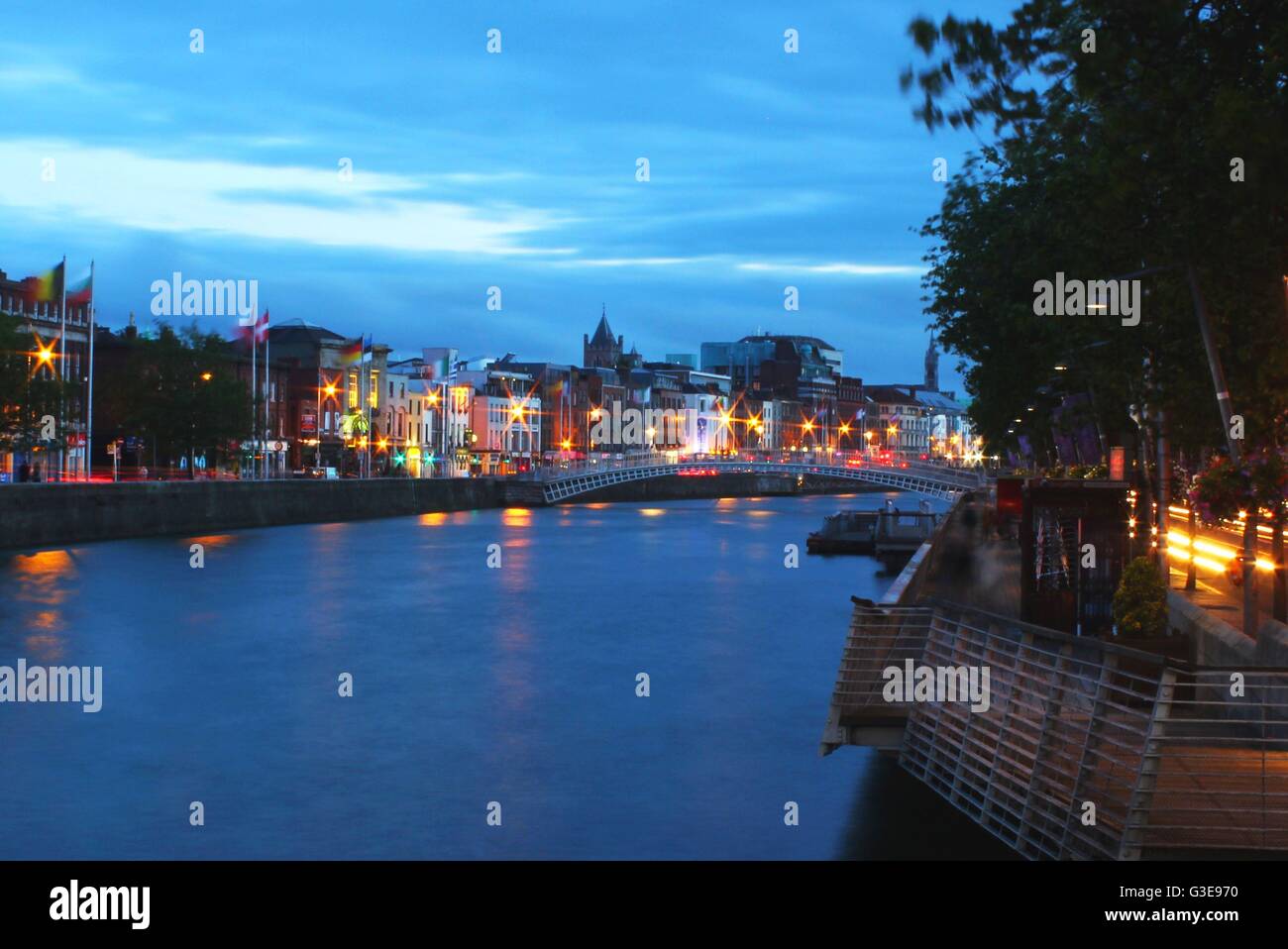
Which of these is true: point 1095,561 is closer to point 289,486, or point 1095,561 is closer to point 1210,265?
point 1210,265

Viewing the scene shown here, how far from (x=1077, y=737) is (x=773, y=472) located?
3600 inches

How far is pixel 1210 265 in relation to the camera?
15.1 meters

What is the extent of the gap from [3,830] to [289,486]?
5771cm

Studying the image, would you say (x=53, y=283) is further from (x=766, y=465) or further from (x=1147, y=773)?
(x=1147, y=773)

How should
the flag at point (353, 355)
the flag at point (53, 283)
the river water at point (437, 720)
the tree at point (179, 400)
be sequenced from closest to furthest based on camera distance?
the river water at point (437, 720)
the flag at point (53, 283)
the tree at point (179, 400)
the flag at point (353, 355)

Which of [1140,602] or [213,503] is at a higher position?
[1140,602]

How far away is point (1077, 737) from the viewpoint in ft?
36.0

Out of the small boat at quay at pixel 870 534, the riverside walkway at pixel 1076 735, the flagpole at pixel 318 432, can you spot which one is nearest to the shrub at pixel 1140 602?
the riverside walkway at pixel 1076 735

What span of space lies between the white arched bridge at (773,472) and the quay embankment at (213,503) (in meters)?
2.27

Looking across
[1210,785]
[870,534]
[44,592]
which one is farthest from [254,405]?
[1210,785]

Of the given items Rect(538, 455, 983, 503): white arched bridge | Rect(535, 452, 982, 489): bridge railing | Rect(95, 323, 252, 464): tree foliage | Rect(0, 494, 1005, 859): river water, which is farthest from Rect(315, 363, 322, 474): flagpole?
Rect(0, 494, 1005, 859): river water

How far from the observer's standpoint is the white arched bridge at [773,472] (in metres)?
90.2

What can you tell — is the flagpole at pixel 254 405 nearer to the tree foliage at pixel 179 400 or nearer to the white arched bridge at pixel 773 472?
the tree foliage at pixel 179 400
